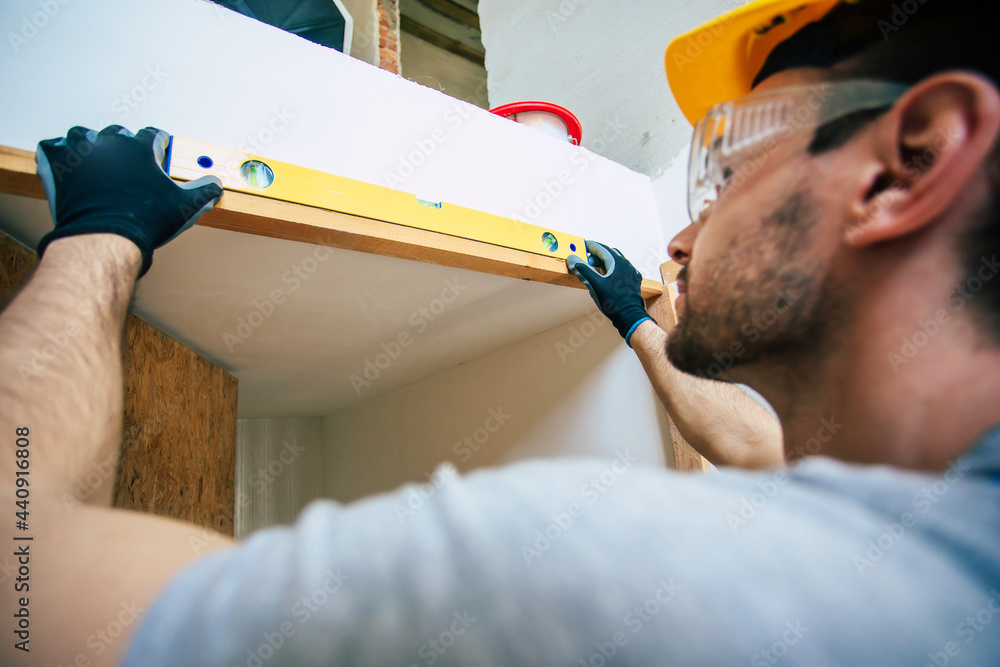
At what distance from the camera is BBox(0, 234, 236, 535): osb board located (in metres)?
0.93

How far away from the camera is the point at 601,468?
0.33 meters

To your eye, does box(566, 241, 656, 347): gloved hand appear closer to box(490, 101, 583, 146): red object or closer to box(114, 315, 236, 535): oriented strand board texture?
box(490, 101, 583, 146): red object

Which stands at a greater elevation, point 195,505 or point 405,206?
point 405,206

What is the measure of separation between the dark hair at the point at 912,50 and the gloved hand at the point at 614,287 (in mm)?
539

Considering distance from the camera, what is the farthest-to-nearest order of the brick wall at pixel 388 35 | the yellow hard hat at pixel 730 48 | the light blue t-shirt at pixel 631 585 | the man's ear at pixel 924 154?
the brick wall at pixel 388 35 → the yellow hard hat at pixel 730 48 → the man's ear at pixel 924 154 → the light blue t-shirt at pixel 631 585

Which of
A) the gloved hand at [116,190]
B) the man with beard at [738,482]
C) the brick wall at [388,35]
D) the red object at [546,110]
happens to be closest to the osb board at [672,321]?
the red object at [546,110]

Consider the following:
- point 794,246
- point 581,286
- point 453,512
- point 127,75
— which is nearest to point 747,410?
point 581,286

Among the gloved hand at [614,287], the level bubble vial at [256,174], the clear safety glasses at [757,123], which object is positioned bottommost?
the gloved hand at [614,287]

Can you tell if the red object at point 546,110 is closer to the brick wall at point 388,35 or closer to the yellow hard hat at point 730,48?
the yellow hard hat at point 730,48

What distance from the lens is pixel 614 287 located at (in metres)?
1.10

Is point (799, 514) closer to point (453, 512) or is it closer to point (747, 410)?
point (453, 512)

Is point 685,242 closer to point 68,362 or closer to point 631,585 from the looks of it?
point 631,585

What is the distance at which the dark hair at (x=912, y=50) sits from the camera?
0.40 metres

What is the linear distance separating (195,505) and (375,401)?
2.97 ft
